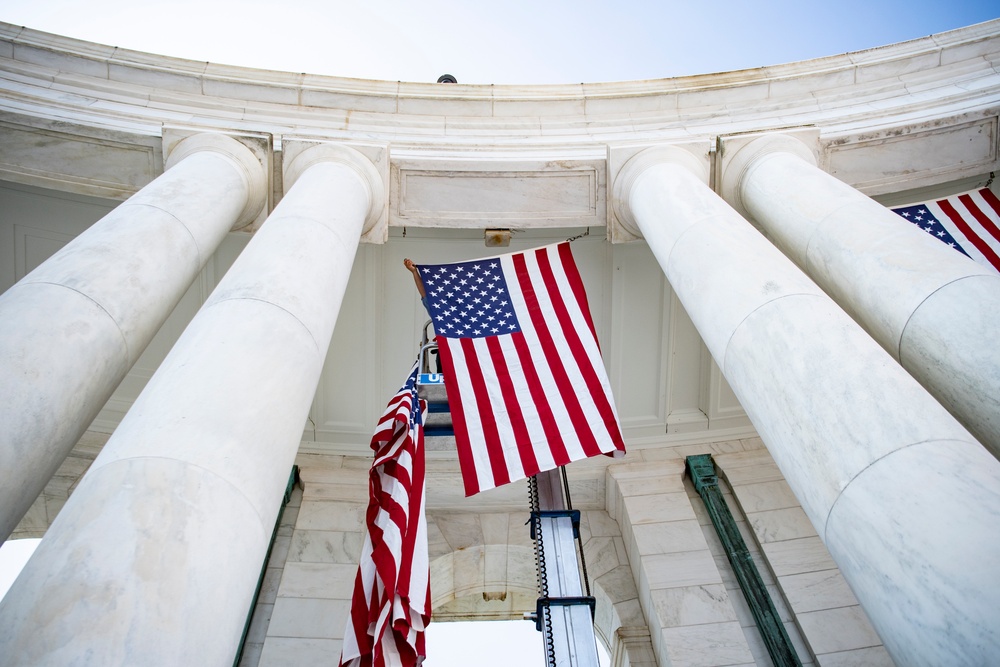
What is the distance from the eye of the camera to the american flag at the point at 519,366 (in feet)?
30.3

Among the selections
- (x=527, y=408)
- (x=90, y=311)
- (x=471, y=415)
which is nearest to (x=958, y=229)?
(x=527, y=408)

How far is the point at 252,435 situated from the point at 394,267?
33.0ft

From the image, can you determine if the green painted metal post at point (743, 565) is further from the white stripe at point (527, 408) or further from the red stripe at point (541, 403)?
the white stripe at point (527, 408)

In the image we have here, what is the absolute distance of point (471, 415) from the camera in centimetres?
962

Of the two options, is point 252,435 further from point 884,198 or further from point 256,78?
point 884,198

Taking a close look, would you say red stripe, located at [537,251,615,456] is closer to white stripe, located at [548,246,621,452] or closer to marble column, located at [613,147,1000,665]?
white stripe, located at [548,246,621,452]

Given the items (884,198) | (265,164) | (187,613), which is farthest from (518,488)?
(187,613)

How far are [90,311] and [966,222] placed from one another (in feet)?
42.8

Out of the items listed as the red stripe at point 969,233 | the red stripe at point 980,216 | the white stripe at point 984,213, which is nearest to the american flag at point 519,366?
the red stripe at point 969,233

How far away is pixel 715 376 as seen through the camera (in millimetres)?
15648

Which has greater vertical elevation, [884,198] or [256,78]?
[256,78]

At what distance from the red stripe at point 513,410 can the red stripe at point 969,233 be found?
802 cm

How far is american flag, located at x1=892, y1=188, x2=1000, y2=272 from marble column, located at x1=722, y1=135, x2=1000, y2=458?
9.26ft

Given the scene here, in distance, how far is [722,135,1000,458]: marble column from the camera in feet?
21.6
